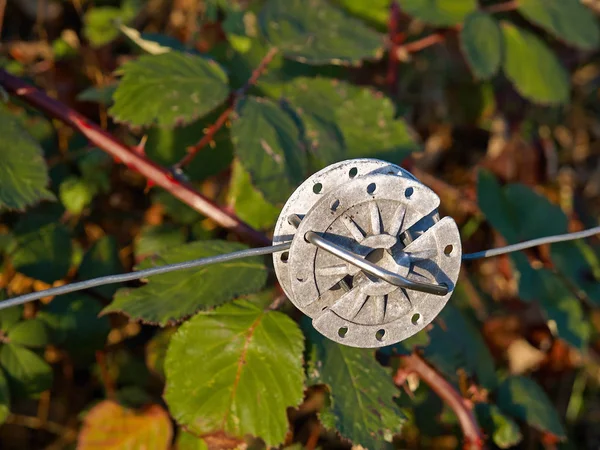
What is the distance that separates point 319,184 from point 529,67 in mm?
1282

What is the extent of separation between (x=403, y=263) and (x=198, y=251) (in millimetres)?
461

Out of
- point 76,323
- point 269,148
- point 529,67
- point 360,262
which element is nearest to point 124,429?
point 76,323

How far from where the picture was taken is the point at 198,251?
1.30 metres

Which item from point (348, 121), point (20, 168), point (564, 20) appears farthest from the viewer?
point (564, 20)

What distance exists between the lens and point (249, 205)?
62.7 inches

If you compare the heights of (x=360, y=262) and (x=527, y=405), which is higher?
(x=360, y=262)

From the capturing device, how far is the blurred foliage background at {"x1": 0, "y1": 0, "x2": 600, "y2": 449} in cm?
122

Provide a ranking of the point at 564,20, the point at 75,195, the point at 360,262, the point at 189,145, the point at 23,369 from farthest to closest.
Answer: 1. the point at 564,20
2. the point at 75,195
3. the point at 189,145
4. the point at 23,369
5. the point at 360,262

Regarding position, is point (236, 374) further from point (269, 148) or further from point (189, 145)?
point (189, 145)

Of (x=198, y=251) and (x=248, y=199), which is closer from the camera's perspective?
(x=198, y=251)

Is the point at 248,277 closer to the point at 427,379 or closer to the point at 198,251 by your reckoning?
the point at 198,251

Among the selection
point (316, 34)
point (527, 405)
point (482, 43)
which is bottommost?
point (527, 405)

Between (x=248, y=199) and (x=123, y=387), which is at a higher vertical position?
(x=248, y=199)

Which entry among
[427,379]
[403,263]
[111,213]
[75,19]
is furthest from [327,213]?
[75,19]
